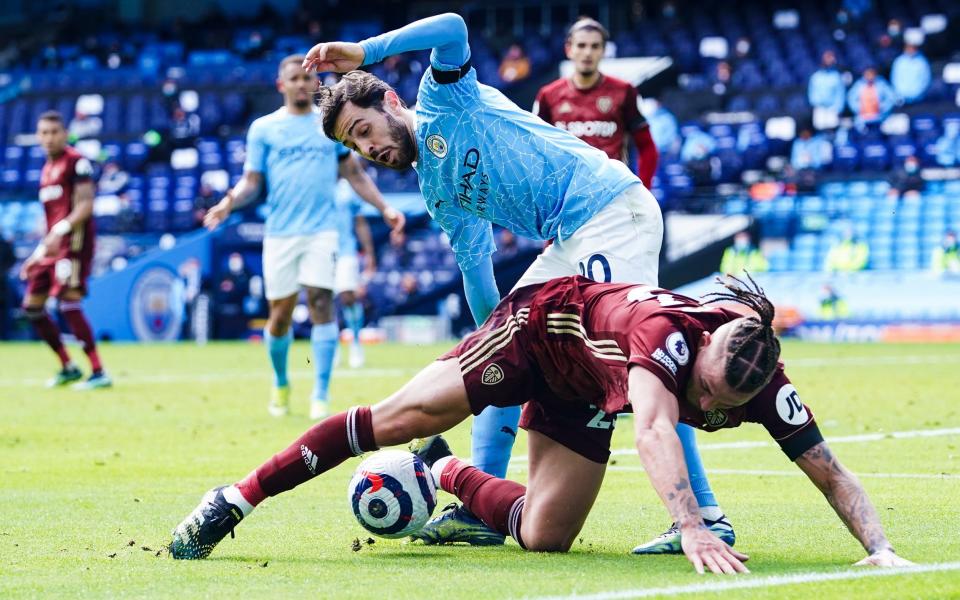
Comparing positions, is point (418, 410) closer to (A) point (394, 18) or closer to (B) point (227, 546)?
(B) point (227, 546)

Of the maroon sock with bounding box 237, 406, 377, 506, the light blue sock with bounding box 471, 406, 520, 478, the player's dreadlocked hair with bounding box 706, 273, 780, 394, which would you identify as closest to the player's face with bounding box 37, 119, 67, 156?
the light blue sock with bounding box 471, 406, 520, 478

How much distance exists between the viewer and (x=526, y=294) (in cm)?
537

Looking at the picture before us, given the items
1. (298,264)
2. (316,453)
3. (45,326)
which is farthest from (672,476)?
(45,326)

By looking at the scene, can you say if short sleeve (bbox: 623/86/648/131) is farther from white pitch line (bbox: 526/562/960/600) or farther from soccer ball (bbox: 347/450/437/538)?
white pitch line (bbox: 526/562/960/600)

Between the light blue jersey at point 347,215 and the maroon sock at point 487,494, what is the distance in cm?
1208

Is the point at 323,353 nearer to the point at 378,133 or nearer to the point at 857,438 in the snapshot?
the point at 857,438

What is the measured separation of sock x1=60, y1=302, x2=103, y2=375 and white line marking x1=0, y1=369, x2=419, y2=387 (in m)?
0.62

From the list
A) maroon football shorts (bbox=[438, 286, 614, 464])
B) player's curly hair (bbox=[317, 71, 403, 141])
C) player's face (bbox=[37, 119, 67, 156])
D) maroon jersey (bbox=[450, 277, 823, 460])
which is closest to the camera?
maroon jersey (bbox=[450, 277, 823, 460])

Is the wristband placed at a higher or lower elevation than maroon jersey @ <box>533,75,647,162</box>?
lower

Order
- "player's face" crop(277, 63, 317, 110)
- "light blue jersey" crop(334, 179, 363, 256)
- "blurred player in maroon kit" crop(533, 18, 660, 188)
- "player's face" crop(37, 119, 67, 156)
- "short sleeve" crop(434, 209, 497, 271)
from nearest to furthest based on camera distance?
"short sleeve" crop(434, 209, 497, 271), "blurred player in maroon kit" crop(533, 18, 660, 188), "player's face" crop(277, 63, 317, 110), "player's face" crop(37, 119, 67, 156), "light blue jersey" crop(334, 179, 363, 256)

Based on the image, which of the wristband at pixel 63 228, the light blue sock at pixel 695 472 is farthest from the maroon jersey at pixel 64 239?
the light blue sock at pixel 695 472

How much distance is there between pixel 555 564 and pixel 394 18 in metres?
37.2

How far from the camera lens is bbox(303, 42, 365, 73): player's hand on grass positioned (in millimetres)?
5164

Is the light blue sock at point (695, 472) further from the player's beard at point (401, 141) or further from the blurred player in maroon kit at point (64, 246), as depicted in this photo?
the blurred player in maroon kit at point (64, 246)
